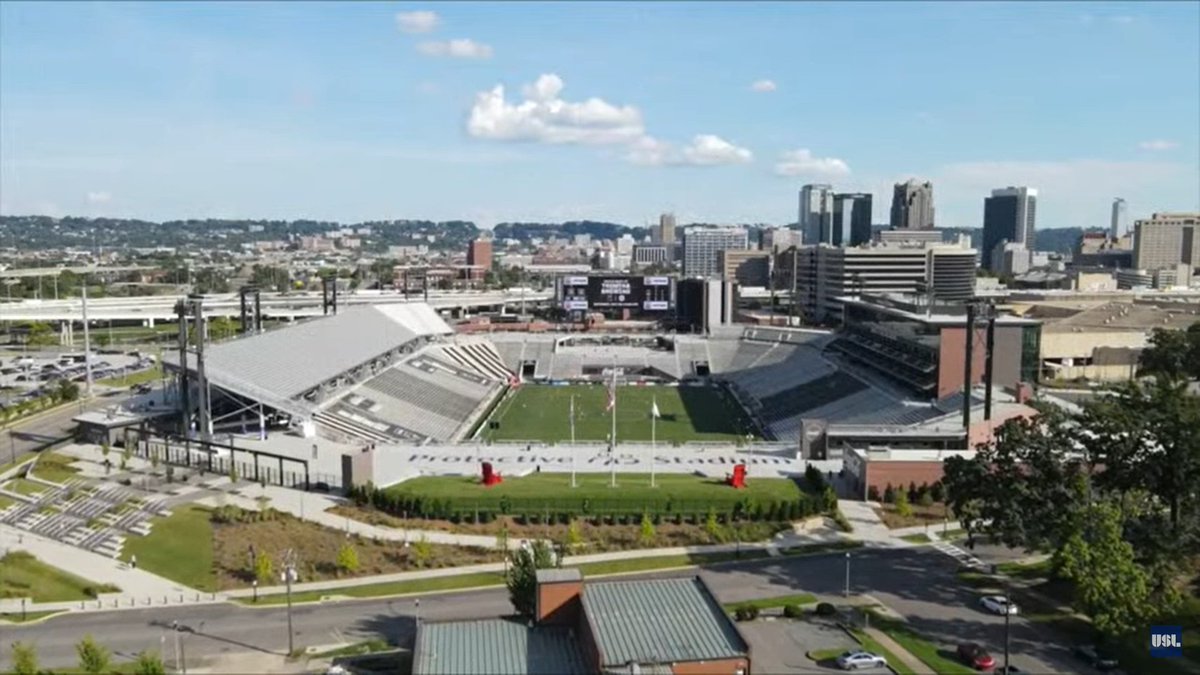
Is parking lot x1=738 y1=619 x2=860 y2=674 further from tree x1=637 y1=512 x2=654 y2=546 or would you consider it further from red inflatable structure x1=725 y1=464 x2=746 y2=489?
red inflatable structure x1=725 y1=464 x2=746 y2=489

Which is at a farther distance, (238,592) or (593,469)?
(593,469)

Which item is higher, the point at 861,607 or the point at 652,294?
the point at 652,294

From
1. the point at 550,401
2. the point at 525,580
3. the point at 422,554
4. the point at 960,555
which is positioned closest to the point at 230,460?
the point at 422,554

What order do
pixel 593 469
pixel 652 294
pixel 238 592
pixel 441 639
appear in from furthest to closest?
pixel 652 294, pixel 593 469, pixel 238 592, pixel 441 639

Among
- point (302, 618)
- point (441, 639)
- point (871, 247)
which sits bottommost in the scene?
point (302, 618)

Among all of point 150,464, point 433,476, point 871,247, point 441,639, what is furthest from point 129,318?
point 441,639

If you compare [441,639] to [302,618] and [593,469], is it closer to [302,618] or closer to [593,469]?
[302,618]

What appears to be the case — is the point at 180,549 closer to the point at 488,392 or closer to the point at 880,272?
the point at 488,392

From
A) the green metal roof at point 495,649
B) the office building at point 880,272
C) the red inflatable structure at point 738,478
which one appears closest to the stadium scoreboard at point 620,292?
the office building at point 880,272
